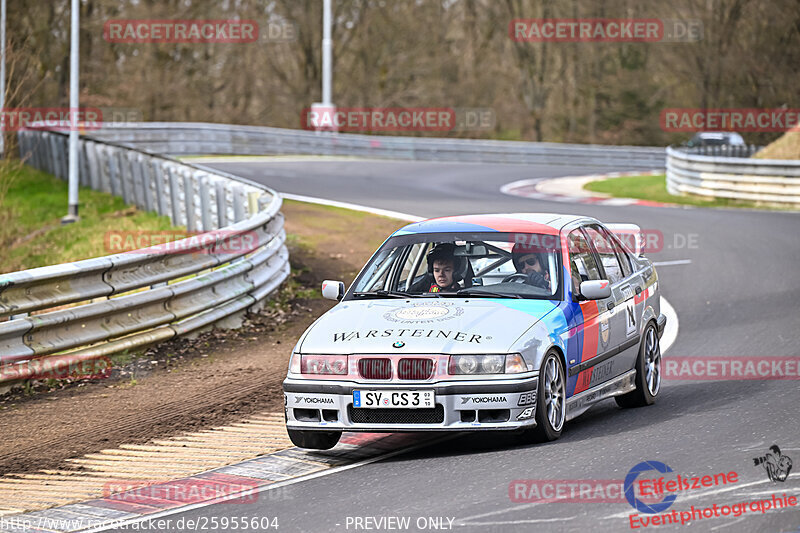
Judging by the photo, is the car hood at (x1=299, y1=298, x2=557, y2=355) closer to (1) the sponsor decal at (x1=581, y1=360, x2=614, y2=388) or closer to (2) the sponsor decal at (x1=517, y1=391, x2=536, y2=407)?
(2) the sponsor decal at (x1=517, y1=391, x2=536, y2=407)

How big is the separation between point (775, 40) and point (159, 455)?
4830 centimetres

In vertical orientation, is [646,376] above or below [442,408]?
below

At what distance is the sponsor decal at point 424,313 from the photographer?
25.8ft

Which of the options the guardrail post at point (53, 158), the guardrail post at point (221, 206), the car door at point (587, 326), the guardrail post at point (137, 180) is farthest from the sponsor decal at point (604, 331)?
the guardrail post at point (53, 158)

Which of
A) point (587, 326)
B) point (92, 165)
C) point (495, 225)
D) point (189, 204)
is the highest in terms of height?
point (495, 225)

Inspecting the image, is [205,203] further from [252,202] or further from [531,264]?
[531,264]

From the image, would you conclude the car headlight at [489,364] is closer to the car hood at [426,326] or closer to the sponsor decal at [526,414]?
the car hood at [426,326]

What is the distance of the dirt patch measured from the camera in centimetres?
870

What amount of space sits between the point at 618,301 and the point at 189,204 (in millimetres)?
12630

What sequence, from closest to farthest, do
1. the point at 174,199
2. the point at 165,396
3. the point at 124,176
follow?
the point at 165,396, the point at 174,199, the point at 124,176

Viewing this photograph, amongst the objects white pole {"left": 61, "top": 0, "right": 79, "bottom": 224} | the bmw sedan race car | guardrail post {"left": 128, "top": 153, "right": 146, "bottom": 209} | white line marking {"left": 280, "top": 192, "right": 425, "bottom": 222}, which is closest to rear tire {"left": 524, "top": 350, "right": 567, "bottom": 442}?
the bmw sedan race car

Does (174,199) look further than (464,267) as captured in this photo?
Yes

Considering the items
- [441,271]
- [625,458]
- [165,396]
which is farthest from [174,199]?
[625,458]

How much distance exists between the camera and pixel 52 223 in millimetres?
26312
